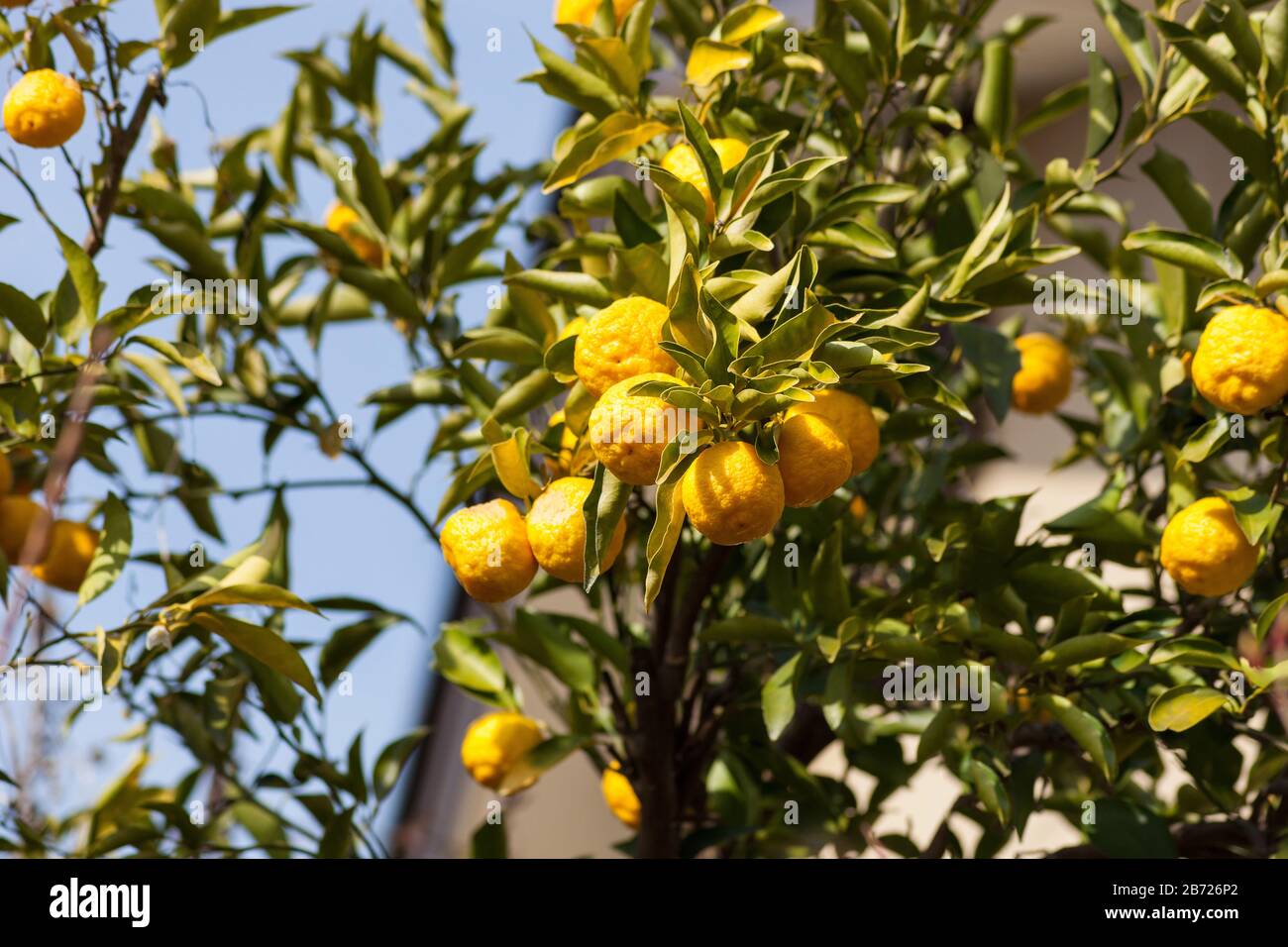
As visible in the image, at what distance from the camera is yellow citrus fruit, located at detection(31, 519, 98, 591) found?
1243 mm

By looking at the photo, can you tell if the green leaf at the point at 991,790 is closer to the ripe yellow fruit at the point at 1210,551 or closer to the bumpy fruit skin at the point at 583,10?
the ripe yellow fruit at the point at 1210,551

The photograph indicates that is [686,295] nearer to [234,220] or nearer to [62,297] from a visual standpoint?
[62,297]

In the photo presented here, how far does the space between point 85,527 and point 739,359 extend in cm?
81

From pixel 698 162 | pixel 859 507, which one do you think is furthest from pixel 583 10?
pixel 859 507

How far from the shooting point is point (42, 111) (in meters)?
1.07

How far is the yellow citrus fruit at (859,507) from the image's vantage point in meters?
1.51

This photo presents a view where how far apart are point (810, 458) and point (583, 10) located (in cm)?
56

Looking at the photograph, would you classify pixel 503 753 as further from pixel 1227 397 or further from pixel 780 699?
pixel 1227 397

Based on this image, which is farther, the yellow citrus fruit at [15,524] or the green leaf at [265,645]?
the yellow citrus fruit at [15,524]

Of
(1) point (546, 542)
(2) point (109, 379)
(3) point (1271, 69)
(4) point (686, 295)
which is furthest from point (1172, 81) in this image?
(2) point (109, 379)

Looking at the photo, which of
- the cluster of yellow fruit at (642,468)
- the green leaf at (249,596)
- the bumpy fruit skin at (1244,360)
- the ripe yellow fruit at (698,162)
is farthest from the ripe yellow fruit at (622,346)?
the bumpy fruit skin at (1244,360)

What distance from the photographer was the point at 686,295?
0.82 m

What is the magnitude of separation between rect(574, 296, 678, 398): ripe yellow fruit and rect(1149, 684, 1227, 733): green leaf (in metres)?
0.49

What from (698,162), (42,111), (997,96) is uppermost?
(997,96)
